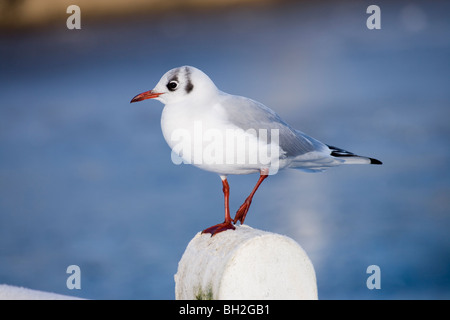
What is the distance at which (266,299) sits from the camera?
2.45 m

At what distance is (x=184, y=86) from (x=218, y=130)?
243mm

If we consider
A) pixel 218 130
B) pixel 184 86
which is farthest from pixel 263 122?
pixel 184 86

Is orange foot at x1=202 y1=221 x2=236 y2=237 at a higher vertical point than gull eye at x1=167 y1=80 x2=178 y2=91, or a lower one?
lower

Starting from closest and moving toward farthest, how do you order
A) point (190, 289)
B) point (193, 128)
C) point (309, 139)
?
point (193, 128) < point (190, 289) < point (309, 139)

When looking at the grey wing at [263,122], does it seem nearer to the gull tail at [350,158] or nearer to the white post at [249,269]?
the gull tail at [350,158]

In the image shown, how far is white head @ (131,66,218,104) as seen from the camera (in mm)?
2475

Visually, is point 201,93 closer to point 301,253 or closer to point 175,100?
point 175,100

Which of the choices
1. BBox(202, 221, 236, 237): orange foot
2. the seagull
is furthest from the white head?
BBox(202, 221, 236, 237): orange foot

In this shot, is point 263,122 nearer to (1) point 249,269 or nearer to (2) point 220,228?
(2) point 220,228

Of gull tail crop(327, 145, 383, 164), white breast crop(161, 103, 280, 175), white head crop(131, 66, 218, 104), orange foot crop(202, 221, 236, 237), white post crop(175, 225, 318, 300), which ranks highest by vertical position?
white head crop(131, 66, 218, 104)

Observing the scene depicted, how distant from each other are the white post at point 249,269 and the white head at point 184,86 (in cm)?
59

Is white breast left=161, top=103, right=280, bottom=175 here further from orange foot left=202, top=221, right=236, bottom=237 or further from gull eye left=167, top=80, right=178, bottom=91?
orange foot left=202, top=221, right=236, bottom=237
